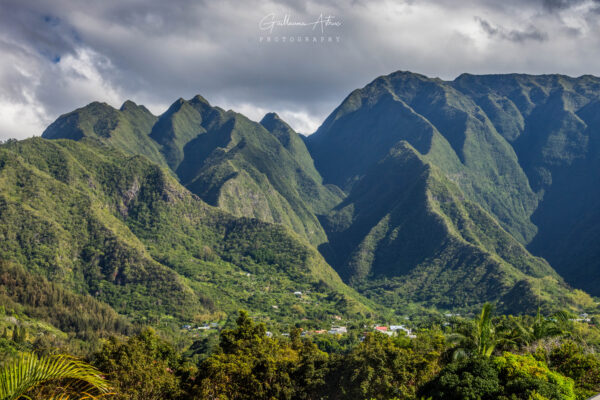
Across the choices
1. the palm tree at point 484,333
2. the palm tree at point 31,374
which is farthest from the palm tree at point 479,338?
the palm tree at point 31,374

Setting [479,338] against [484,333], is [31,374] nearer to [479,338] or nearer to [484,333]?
[484,333]

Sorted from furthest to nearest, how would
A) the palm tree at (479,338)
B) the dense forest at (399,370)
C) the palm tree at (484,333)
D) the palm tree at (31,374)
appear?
1. the palm tree at (479,338)
2. the palm tree at (484,333)
3. the dense forest at (399,370)
4. the palm tree at (31,374)

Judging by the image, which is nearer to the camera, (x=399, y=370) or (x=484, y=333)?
(x=484, y=333)

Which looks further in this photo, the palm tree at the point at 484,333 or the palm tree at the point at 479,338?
the palm tree at the point at 479,338

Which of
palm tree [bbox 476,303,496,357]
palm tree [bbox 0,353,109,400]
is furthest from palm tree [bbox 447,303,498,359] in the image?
palm tree [bbox 0,353,109,400]

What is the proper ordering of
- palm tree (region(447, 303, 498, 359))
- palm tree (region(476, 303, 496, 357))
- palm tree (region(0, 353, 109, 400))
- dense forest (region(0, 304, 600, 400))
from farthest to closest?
1. palm tree (region(447, 303, 498, 359))
2. palm tree (region(476, 303, 496, 357))
3. dense forest (region(0, 304, 600, 400))
4. palm tree (region(0, 353, 109, 400))

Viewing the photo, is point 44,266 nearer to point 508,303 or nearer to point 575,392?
point 508,303

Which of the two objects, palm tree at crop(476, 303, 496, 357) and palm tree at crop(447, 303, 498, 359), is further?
palm tree at crop(447, 303, 498, 359)

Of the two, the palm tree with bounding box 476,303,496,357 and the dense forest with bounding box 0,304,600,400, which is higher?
the palm tree with bounding box 476,303,496,357

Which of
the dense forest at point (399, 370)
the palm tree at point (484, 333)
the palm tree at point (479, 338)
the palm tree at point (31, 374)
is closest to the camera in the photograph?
the palm tree at point (31, 374)

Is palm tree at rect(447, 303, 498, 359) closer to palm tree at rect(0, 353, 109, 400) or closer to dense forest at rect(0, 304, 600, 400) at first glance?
dense forest at rect(0, 304, 600, 400)

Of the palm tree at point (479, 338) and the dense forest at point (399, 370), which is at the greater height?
the palm tree at point (479, 338)

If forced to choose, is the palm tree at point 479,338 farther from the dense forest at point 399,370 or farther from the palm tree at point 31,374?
the palm tree at point 31,374

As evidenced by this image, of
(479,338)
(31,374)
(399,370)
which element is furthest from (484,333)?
(31,374)
